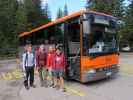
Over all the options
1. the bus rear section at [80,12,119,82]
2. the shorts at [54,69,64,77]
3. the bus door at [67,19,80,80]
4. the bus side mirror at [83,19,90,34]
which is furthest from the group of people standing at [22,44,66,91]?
the bus side mirror at [83,19,90,34]

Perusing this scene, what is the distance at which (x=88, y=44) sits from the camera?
1315 centimetres

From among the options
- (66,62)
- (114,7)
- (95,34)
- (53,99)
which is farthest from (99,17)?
(114,7)

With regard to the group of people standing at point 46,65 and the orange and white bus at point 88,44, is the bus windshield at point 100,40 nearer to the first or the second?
the orange and white bus at point 88,44

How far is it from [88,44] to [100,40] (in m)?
0.92

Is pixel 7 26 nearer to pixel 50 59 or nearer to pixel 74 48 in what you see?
pixel 74 48

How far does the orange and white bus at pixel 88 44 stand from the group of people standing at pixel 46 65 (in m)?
0.83

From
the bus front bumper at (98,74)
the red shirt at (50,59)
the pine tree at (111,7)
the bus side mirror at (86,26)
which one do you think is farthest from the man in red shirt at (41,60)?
the pine tree at (111,7)

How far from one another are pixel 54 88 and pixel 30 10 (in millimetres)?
51263

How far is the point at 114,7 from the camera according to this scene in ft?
165

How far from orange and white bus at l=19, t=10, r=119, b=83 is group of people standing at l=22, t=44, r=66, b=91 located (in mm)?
832

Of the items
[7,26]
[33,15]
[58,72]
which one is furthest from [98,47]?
[33,15]

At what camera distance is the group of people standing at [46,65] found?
41.9 ft

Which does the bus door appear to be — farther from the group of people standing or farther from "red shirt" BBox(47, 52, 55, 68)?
"red shirt" BBox(47, 52, 55, 68)

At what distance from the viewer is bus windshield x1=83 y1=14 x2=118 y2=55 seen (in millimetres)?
13175
